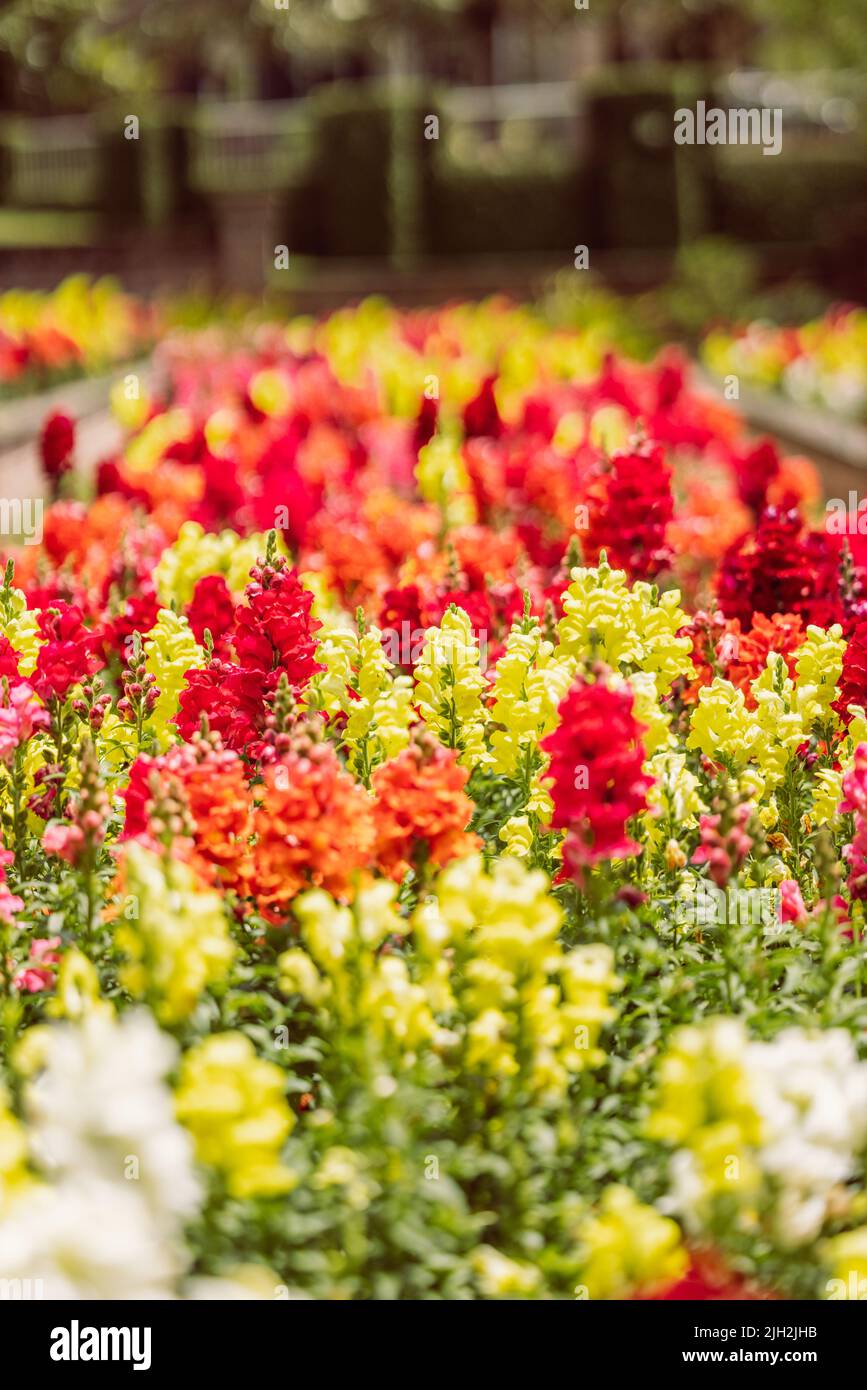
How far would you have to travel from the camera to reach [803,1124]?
7.48 feet

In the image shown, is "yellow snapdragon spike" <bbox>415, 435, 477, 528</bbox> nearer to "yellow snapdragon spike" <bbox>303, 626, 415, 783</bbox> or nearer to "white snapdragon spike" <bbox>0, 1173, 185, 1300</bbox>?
"yellow snapdragon spike" <bbox>303, 626, 415, 783</bbox>

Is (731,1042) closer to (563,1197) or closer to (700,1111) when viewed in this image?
(700,1111)

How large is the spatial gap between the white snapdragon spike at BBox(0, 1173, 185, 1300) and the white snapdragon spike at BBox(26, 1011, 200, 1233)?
2cm

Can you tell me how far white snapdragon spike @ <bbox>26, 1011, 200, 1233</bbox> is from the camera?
2.06 meters

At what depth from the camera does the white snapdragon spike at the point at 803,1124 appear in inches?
88.0

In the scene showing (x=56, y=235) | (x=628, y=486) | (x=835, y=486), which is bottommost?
(x=628, y=486)

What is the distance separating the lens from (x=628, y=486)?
4414mm

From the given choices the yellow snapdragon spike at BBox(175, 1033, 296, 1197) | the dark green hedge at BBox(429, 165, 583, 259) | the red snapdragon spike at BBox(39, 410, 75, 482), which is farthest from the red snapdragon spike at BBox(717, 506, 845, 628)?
the dark green hedge at BBox(429, 165, 583, 259)

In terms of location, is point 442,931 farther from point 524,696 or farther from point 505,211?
point 505,211

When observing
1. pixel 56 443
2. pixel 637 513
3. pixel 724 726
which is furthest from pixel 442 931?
pixel 56 443

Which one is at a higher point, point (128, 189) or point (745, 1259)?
point (128, 189)

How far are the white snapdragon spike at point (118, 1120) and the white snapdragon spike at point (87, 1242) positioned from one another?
0.8 inches

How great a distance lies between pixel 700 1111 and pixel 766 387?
10.6m
